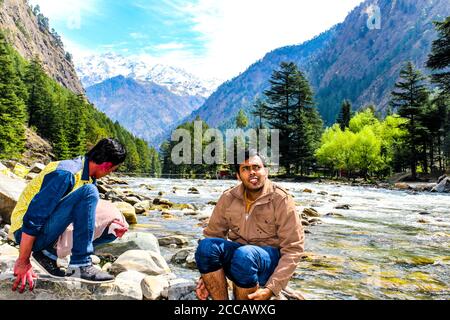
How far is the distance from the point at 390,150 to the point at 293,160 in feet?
40.1

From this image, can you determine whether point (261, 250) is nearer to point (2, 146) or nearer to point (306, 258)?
point (306, 258)

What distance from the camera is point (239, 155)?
424cm

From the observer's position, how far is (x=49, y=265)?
14.1 feet

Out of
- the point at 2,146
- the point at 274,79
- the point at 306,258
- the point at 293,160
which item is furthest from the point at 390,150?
the point at 306,258

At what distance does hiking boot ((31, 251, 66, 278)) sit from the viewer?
427cm

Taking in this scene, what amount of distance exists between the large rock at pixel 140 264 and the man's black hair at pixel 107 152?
209 centimetres

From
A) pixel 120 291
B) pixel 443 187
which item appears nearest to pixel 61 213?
pixel 120 291

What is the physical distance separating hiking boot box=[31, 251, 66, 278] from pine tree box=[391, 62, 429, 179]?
41.9 m

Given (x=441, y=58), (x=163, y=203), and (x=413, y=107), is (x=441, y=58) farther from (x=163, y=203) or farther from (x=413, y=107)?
(x=163, y=203)

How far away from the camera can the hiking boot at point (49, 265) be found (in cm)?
427

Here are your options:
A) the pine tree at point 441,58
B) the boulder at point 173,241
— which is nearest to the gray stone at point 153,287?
the boulder at point 173,241

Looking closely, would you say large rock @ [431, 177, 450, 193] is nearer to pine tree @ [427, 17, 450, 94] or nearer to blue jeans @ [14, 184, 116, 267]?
pine tree @ [427, 17, 450, 94]

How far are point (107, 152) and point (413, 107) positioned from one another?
44.0 meters

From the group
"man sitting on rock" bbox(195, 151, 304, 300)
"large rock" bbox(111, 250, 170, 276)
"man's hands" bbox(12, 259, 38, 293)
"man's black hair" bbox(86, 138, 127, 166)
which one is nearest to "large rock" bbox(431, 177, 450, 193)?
"large rock" bbox(111, 250, 170, 276)
